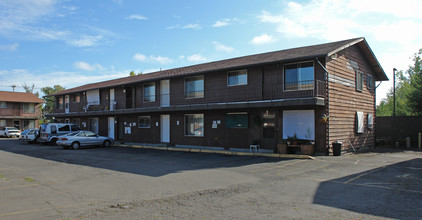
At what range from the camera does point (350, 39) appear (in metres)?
19.4

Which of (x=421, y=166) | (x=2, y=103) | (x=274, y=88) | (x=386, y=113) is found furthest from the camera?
(x=2, y=103)

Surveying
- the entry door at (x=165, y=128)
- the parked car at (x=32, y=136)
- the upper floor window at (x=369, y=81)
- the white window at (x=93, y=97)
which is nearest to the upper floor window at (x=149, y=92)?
the entry door at (x=165, y=128)

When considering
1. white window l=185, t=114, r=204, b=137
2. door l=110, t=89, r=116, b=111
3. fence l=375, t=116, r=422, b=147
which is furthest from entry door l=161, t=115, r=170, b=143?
fence l=375, t=116, r=422, b=147

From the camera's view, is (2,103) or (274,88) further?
(2,103)

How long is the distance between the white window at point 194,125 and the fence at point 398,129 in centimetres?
1417

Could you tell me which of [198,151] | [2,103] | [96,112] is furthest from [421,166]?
[2,103]

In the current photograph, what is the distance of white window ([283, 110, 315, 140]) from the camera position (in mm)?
16672

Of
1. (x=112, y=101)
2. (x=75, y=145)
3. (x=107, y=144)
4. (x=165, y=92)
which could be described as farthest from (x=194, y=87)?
(x=112, y=101)

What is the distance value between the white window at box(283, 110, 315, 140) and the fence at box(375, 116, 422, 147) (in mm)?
10678

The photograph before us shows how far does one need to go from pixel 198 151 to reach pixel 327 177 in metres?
10.6

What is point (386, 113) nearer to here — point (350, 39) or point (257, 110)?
point (350, 39)

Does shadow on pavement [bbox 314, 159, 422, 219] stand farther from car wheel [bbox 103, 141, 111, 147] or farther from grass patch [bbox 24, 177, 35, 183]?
car wheel [bbox 103, 141, 111, 147]

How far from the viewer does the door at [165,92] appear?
956 inches

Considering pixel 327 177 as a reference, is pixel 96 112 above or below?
above
